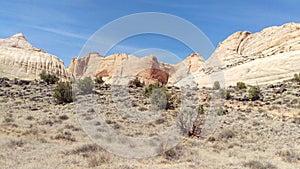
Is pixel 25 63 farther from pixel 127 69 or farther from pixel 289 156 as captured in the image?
pixel 289 156

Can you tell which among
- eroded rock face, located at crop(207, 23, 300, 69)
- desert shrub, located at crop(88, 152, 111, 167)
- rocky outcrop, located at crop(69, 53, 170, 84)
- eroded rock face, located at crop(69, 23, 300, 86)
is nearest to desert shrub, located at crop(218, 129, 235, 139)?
eroded rock face, located at crop(69, 23, 300, 86)

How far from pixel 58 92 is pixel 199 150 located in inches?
655

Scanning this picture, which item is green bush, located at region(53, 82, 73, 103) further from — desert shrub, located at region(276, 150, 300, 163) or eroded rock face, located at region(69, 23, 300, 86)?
desert shrub, located at region(276, 150, 300, 163)

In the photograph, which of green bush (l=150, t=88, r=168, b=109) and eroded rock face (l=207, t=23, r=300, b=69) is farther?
eroded rock face (l=207, t=23, r=300, b=69)

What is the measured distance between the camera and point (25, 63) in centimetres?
6369

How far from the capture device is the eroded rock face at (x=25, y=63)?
5956 centimetres

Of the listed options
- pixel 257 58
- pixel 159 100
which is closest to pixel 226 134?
pixel 159 100

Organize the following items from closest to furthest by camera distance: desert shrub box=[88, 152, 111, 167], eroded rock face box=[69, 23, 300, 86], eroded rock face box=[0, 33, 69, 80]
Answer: desert shrub box=[88, 152, 111, 167] → eroded rock face box=[69, 23, 300, 86] → eroded rock face box=[0, 33, 69, 80]

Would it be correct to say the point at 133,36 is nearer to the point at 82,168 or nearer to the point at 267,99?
the point at 82,168

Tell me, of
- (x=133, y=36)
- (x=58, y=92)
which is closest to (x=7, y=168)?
(x=133, y=36)

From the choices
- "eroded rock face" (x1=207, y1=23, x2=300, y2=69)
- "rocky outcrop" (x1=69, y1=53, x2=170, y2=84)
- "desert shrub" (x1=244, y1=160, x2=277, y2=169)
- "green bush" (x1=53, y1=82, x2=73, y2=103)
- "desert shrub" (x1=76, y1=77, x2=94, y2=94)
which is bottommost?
"desert shrub" (x1=244, y1=160, x2=277, y2=169)

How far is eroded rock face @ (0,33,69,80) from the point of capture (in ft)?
195

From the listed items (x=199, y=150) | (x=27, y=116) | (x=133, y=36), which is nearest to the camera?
(x=133, y=36)

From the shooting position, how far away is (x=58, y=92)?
80.5 feet
